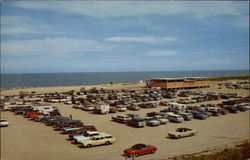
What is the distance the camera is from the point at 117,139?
27.9 meters

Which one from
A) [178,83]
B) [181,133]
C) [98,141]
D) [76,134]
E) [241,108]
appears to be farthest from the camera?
[178,83]

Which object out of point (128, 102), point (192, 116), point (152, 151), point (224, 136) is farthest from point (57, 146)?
point (128, 102)

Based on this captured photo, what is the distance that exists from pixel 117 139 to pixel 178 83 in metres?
61.8

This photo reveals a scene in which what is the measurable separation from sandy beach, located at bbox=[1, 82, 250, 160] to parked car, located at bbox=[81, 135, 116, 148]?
0.54 metres

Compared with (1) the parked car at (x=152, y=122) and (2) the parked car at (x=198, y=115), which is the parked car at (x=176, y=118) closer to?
(1) the parked car at (x=152, y=122)

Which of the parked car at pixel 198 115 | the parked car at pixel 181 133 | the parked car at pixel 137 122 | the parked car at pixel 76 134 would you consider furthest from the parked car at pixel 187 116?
the parked car at pixel 76 134

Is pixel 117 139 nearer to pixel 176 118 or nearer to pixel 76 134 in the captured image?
pixel 76 134

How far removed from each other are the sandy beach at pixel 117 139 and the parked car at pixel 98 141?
54 cm

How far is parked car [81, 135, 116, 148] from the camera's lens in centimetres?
2495

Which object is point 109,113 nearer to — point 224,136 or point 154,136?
point 154,136

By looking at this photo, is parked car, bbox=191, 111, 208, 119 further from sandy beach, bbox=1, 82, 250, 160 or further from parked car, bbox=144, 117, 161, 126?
parked car, bbox=144, 117, 161, 126

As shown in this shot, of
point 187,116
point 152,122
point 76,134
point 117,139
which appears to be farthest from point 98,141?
point 187,116

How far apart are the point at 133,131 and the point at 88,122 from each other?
8819 millimetres

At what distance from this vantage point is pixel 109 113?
46.0 metres
